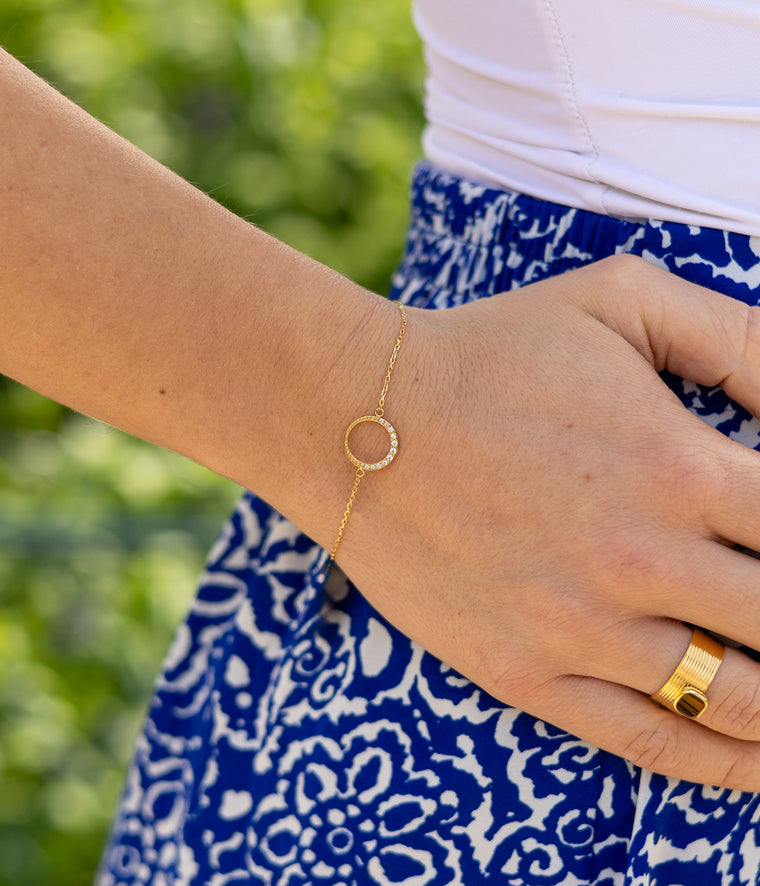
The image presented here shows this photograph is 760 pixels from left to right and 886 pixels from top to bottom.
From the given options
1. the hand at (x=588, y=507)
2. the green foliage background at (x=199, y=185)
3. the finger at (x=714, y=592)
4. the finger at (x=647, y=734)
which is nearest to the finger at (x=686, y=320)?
the hand at (x=588, y=507)

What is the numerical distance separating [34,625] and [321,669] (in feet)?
5.36

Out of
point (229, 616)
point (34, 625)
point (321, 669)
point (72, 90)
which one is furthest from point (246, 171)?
point (321, 669)

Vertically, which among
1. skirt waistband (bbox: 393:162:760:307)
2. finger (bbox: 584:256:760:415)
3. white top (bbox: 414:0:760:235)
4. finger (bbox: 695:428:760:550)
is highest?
white top (bbox: 414:0:760:235)

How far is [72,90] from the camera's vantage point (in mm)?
2727

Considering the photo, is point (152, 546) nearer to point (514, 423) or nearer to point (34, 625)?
point (34, 625)

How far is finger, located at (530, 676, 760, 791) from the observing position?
0.77 metres

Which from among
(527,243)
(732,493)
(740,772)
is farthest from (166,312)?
(740,772)

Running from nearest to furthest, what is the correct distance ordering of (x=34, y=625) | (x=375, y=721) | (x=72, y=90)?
1. (x=375, y=721)
2. (x=34, y=625)
3. (x=72, y=90)

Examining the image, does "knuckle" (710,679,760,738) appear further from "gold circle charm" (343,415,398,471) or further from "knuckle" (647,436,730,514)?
"gold circle charm" (343,415,398,471)

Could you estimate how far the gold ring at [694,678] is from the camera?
2.49 ft

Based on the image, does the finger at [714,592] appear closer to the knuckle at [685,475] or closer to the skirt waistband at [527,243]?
the knuckle at [685,475]

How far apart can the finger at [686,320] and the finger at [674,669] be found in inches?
7.8

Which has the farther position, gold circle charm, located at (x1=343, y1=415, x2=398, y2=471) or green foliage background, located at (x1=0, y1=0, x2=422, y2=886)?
green foliage background, located at (x1=0, y1=0, x2=422, y2=886)

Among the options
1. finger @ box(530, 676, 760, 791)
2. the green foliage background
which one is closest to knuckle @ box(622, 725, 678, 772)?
finger @ box(530, 676, 760, 791)
